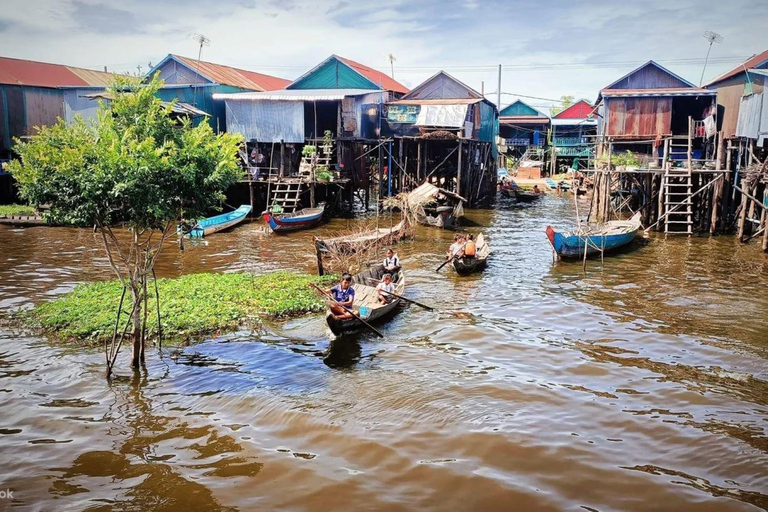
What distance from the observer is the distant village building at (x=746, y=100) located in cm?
2012

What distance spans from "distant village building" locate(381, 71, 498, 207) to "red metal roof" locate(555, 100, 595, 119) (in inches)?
738

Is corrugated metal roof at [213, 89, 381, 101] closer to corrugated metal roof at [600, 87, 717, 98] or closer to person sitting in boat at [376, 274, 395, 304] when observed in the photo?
corrugated metal roof at [600, 87, 717, 98]

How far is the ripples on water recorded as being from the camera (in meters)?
6.98

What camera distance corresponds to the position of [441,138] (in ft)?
99.3

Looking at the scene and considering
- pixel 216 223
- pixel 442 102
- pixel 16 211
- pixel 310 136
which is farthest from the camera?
pixel 442 102

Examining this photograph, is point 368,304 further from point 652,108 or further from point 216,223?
point 652,108

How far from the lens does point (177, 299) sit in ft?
43.1

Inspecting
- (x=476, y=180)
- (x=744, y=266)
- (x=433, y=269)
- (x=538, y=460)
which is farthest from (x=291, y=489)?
(x=476, y=180)

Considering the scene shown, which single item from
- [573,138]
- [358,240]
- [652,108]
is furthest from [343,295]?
[573,138]

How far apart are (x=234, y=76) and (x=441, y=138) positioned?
13634mm

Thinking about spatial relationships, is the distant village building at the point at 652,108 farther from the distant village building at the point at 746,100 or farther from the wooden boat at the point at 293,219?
the wooden boat at the point at 293,219

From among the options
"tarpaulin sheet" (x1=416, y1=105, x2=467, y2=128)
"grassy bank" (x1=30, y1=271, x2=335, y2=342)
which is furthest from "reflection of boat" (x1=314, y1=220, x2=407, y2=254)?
"tarpaulin sheet" (x1=416, y1=105, x2=467, y2=128)

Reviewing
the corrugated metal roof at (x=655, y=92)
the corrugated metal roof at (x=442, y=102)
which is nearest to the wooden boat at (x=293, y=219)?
the corrugated metal roof at (x=442, y=102)

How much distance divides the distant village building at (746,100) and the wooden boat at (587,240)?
17.8 ft
